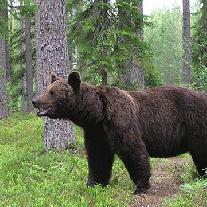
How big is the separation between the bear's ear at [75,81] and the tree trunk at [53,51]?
4213 mm

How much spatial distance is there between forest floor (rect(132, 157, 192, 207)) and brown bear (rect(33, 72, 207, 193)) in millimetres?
306

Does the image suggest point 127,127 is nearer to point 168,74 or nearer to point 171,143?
point 171,143

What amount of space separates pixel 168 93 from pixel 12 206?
353 cm

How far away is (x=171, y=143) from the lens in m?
8.92

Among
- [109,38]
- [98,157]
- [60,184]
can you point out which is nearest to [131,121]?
[98,157]

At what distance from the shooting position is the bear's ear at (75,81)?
8055mm

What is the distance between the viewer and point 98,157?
8.62 metres

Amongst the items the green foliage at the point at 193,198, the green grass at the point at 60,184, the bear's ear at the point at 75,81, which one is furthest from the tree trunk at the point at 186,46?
the green foliage at the point at 193,198

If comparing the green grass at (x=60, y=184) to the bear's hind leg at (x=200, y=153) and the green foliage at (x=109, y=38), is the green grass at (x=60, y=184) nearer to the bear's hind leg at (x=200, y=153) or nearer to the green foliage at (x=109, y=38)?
the bear's hind leg at (x=200, y=153)

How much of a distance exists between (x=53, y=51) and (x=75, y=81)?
4384 millimetres

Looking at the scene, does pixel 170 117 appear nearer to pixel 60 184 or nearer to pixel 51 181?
pixel 60 184

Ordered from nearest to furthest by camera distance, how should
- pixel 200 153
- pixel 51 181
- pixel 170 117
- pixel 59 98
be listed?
pixel 59 98, pixel 170 117, pixel 200 153, pixel 51 181

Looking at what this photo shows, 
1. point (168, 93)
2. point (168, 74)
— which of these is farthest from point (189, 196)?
point (168, 74)

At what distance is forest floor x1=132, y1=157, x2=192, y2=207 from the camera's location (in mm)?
7980
